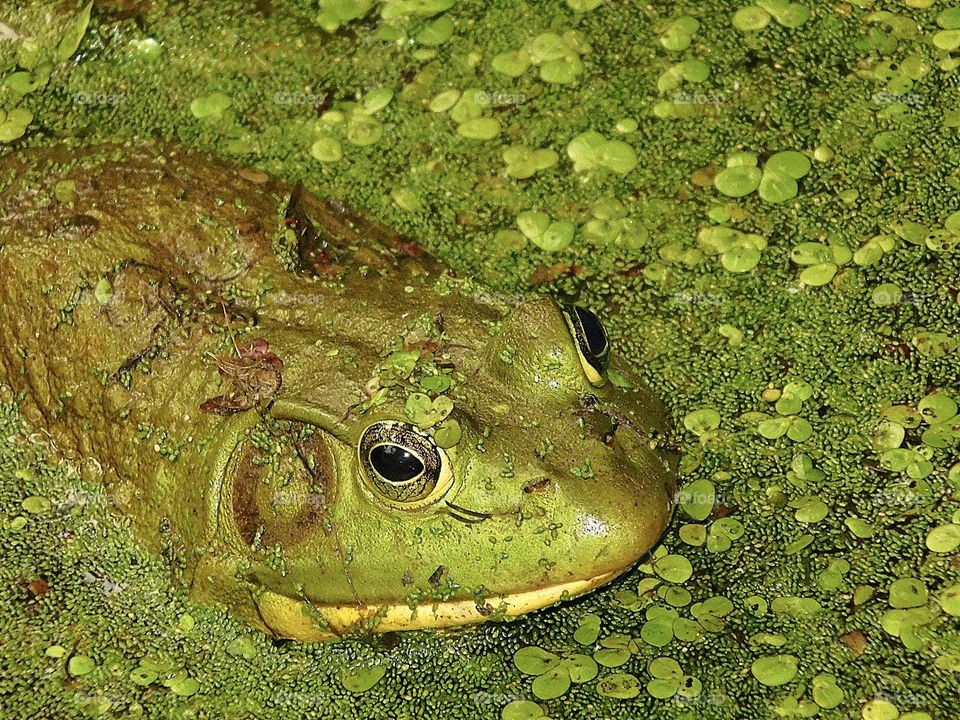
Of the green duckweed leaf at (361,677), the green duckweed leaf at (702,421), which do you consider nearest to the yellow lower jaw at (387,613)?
the green duckweed leaf at (361,677)

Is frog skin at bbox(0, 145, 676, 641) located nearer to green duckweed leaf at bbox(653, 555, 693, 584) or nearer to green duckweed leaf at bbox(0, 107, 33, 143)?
green duckweed leaf at bbox(653, 555, 693, 584)

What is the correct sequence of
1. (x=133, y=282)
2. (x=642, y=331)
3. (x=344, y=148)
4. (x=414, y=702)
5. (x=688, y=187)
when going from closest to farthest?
(x=414, y=702) → (x=133, y=282) → (x=642, y=331) → (x=688, y=187) → (x=344, y=148)

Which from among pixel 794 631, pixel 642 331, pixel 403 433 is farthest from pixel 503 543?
pixel 642 331

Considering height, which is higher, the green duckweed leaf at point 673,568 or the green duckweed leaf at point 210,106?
the green duckweed leaf at point 210,106

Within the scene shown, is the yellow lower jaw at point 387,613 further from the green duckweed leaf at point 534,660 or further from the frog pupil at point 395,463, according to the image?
the frog pupil at point 395,463

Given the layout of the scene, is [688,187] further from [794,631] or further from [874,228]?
[794,631]

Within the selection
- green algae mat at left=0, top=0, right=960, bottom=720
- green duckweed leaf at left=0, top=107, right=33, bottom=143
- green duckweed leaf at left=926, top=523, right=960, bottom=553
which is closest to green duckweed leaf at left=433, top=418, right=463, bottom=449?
green algae mat at left=0, top=0, right=960, bottom=720
